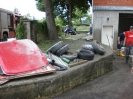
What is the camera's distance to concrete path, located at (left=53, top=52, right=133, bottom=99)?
18.0ft

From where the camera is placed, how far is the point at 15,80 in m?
4.78

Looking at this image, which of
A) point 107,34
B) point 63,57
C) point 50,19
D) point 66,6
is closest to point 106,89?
point 63,57

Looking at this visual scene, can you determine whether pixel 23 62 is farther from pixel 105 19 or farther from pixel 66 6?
pixel 66 6

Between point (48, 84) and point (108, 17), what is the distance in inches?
483

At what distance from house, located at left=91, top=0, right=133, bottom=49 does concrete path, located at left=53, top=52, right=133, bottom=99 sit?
29.1ft

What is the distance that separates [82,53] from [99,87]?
169 cm

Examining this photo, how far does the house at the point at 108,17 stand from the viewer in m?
16.1

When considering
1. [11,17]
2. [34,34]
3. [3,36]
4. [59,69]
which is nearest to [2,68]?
[59,69]

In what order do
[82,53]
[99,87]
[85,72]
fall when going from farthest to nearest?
1. [82,53]
2. [85,72]
3. [99,87]

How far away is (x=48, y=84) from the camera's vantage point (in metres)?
5.08

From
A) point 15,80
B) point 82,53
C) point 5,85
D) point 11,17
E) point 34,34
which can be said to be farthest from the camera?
point 11,17

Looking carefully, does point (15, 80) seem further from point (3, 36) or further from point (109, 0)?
point (109, 0)

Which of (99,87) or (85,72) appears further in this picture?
(85,72)

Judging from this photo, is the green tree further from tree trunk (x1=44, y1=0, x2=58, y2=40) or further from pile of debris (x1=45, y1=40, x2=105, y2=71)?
pile of debris (x1=45, y1=40, x2=105, y2=71)
